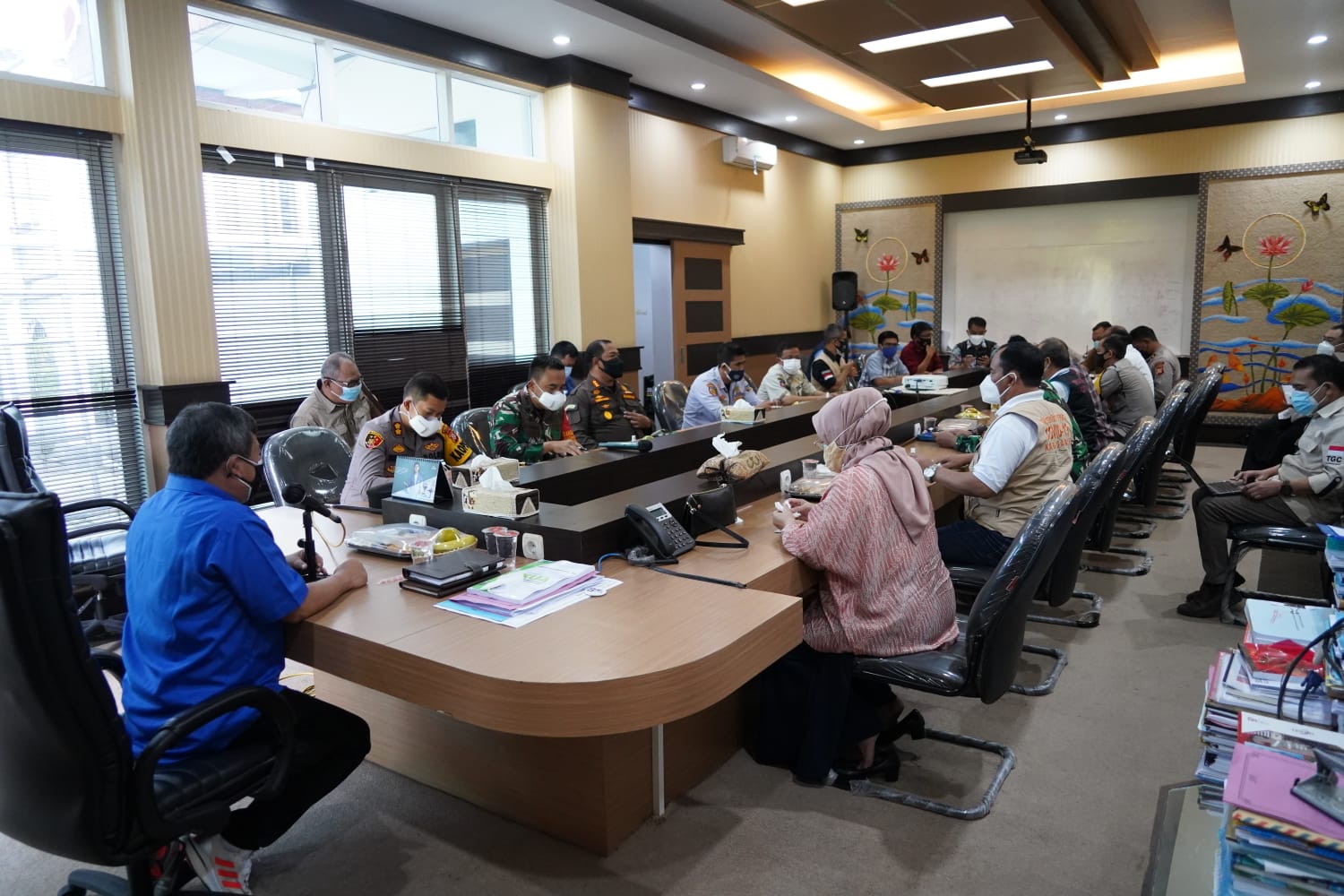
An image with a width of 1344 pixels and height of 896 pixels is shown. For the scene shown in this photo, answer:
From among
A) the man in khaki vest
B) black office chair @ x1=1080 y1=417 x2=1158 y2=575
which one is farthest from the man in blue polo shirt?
black office chair @ x1=1080 y1=417 x2=1158 y2=575

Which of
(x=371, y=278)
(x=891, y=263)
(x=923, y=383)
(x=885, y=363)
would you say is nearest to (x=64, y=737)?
(x=371, y=278)

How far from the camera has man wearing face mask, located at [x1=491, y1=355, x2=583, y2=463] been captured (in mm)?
4727

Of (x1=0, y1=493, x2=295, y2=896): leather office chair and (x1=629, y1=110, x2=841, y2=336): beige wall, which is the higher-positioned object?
(x1=629, y1=110, x2=841, y2=336): beige wall

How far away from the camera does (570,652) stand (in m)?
1.87

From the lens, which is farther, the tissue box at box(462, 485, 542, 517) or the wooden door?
the wooden door

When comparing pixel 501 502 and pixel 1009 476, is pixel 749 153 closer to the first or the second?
pixel 1009 476

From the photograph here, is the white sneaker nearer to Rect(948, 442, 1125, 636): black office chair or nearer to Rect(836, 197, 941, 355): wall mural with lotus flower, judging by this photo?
Rect(948, 442, 1125, 636): black office chair

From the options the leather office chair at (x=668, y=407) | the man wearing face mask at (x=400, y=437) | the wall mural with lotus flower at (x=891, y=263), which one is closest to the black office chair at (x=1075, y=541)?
the man wearing face mask at (x=400, y=437)

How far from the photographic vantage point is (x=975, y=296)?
10.6 metres

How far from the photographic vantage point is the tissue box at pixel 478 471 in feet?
9.32

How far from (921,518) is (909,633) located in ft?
1.12

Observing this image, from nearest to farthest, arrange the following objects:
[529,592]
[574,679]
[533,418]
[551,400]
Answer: [574,679], [529,592], [551,400], [533,418]

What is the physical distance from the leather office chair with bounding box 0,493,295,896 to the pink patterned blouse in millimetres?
1522

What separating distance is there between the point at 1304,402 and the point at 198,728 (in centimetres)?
452
